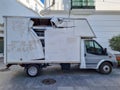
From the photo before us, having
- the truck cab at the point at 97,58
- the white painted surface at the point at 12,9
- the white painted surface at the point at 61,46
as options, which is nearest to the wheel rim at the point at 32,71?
the white painted surface at the point at 61,46

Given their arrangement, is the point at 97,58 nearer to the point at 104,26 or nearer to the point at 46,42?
the point at 46,42

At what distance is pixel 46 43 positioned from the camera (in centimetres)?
1075

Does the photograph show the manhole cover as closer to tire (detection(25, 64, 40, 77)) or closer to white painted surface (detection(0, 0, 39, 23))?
tire (detection(25, 64, 40, 77))

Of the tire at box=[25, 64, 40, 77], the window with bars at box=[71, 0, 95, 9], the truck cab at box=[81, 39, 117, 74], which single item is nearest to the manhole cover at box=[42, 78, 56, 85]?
the tire at box=[25, 64, 40, 77]

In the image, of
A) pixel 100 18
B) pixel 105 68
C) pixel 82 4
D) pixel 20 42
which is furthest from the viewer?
pixel 82 4

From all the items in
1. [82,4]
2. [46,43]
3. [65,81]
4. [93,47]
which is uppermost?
[82,4]

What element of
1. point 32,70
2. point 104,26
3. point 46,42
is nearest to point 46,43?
point 46,42

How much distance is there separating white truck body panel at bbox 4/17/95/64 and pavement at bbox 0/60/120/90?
0.89m

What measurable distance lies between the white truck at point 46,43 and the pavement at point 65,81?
581 mm

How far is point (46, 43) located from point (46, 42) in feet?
0.18

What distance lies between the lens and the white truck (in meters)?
10.6

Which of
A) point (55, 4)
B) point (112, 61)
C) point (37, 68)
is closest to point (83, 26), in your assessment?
point (112, 61)

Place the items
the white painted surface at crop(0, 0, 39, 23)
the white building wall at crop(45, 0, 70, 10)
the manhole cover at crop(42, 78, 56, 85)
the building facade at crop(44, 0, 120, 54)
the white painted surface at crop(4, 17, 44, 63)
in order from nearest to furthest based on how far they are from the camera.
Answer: the manhole cover at crop(42, 78, 56, 85) < the white painted surface at crop(4, 17, 44, 63) < the building facade at crop(44, 0, 120, 54) < the white building wall at crop(45, 0, 70, 10) < the white painted surface at crop(0, 0, 39, 23)

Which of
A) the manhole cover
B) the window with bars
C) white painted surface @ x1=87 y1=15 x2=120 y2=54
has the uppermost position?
the window with bars
